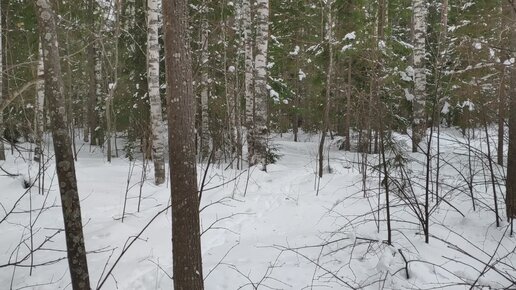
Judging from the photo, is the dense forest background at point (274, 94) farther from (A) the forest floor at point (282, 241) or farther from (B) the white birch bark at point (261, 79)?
(A) the forest floor at point (282, 241)

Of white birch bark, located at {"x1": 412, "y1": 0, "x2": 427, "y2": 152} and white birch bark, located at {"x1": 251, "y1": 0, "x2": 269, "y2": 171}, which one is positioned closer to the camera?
white birch bark, located at {"x1": 251, "y1": 0, "x2": 269, "y2": 171}

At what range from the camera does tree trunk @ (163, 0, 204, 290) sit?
296cm

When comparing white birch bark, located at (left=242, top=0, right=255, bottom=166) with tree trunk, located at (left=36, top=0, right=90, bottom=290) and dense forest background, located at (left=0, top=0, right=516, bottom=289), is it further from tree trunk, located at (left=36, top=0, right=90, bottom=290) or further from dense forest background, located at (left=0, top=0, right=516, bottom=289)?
tree trunk, located at (left=36, top=0, right=90, bottom=290)

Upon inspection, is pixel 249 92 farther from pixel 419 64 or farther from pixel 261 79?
pixel 419 64

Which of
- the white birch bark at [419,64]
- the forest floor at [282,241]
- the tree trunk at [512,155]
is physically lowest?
the forest floor at [282,241]

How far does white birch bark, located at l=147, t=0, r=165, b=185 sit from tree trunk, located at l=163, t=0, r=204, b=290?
17.6 ft

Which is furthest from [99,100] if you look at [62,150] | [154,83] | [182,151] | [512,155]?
[512,155]

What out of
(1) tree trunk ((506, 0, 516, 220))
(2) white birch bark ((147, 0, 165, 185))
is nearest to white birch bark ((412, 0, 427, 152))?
(1) tree trunk ((506, 0, 516, 220))

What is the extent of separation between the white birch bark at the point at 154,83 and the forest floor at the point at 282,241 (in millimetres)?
712

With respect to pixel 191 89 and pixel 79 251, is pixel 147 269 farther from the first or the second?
pixel 191 89

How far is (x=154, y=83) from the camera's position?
8.16 meters

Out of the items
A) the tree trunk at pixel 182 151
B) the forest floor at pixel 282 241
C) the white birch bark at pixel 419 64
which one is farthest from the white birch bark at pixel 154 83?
the white birch bark at pixel 419 64

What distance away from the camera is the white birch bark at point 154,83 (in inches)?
316

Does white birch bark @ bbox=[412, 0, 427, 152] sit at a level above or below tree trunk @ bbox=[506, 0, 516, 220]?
above
